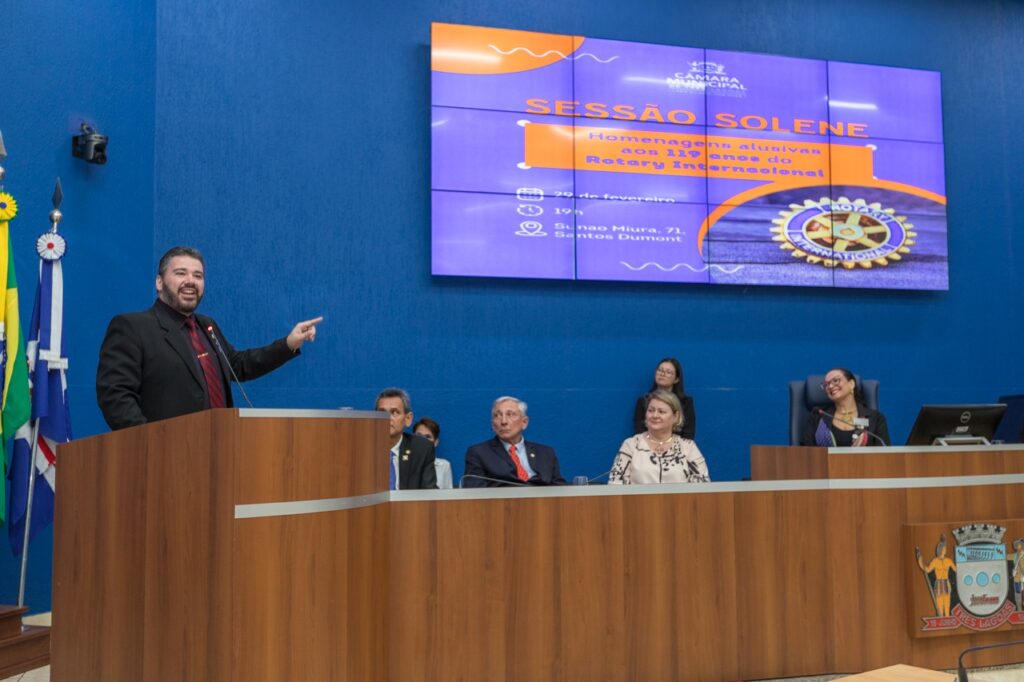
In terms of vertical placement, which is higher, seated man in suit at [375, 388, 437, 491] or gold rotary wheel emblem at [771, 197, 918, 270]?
gold rotary wheel emblem at [771, 197, 918, 270]

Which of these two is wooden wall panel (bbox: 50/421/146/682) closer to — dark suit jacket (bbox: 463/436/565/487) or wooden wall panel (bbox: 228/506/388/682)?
wooden wall panel (bbox: 228/506/388/682)

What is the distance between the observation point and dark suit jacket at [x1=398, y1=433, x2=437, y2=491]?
4.45 meters

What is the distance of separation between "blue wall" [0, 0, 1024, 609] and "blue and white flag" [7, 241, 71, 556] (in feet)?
1.99

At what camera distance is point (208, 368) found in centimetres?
315

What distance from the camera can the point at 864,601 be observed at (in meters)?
3.79

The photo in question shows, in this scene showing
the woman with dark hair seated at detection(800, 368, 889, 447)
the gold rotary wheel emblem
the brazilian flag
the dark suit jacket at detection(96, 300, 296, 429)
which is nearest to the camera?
the dark suit jacket at detection(96, 300, 296, 429)

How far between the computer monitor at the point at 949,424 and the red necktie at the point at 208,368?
2.76 m

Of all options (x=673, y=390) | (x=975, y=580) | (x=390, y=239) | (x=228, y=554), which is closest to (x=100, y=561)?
(x=228, y=554)

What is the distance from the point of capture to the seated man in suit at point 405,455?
4.44 m

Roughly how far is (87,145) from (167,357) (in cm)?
274

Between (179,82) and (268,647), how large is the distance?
14.5 feet

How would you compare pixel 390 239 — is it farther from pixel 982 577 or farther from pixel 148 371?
pixel 982 577

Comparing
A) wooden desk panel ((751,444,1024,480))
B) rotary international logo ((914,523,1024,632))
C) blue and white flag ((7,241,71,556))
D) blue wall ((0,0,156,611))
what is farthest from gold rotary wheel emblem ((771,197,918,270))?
blue and white flag ((7,241,71,556))

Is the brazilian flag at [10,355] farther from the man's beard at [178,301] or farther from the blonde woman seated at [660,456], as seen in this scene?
the blonde woman seated at [660,456]
